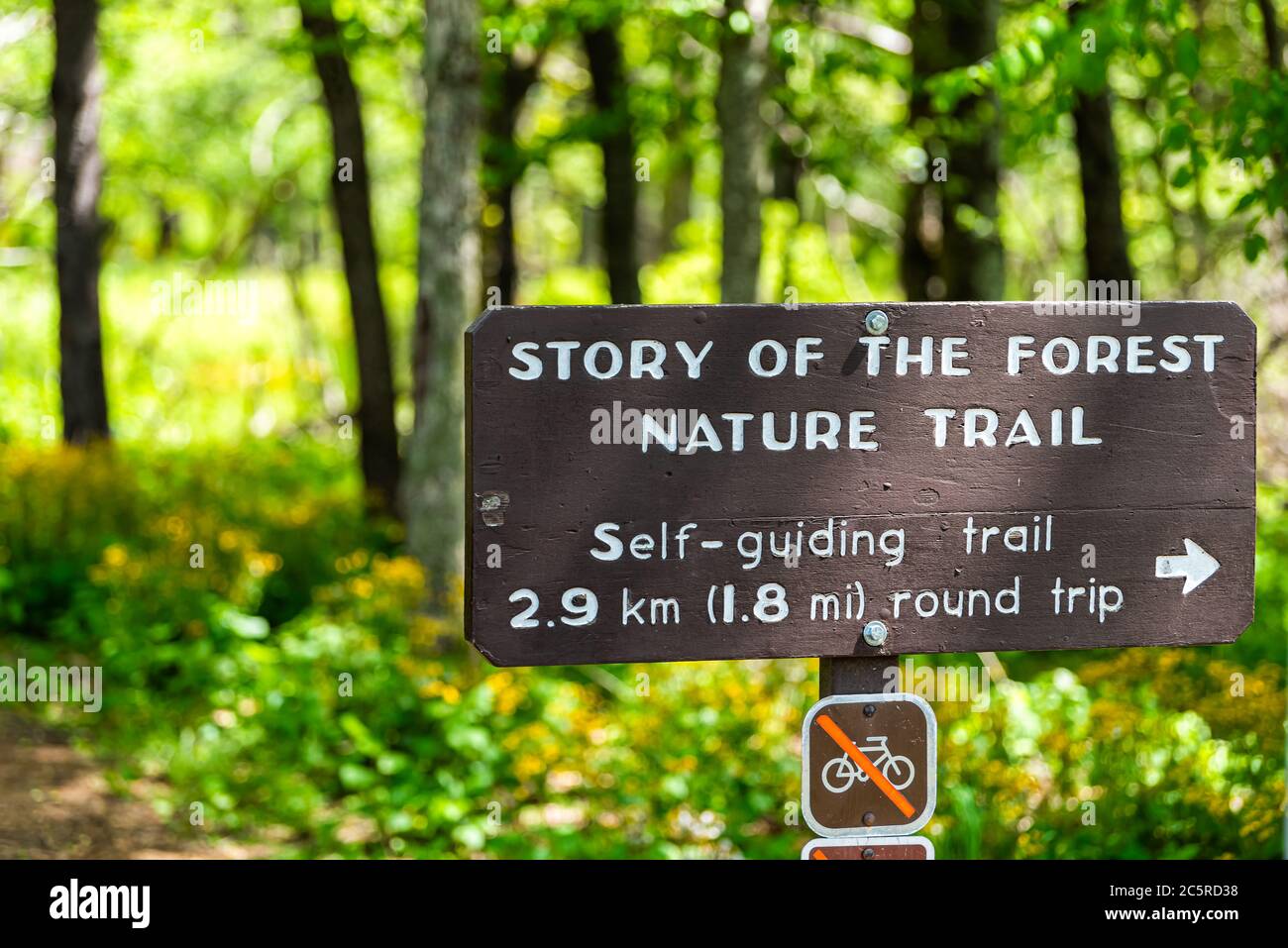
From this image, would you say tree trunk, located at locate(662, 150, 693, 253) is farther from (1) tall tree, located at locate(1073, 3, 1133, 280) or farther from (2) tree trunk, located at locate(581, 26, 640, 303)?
(1) tall tree, located at locate(1073, 3, 1133, 280)

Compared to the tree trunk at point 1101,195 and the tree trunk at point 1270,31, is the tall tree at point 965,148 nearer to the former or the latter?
the tree trunk at point 1101,195

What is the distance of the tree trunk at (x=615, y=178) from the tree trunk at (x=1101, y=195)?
436cm

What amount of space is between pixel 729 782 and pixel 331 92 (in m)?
7.08

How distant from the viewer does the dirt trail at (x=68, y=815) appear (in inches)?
236

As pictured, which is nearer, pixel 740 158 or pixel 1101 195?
pixel 740 158

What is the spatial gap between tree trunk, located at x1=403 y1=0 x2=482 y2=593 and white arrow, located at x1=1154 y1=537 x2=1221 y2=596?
5.76m

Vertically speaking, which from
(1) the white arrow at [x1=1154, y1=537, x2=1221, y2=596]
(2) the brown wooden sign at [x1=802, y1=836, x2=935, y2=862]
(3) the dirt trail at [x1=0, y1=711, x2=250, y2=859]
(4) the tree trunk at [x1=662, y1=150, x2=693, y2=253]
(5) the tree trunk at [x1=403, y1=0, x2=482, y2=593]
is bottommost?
(3) the dirt trail at [x1=0, y1=711, x2=250, y2=859]

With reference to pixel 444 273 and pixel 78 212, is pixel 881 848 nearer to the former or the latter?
pixel 444 273

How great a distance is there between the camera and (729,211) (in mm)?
8359

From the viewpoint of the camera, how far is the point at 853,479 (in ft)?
8.93

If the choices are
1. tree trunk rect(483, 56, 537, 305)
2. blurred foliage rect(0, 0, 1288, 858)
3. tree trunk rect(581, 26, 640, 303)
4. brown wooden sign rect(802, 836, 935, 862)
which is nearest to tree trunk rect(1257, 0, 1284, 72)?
blurred foliage rect(0, 0, 1288, 858)

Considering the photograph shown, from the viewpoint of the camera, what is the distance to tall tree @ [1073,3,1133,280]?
31.6ft

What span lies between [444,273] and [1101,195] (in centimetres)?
460

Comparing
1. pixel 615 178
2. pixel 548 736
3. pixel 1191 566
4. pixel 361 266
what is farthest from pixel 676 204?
pixel 1191 566
